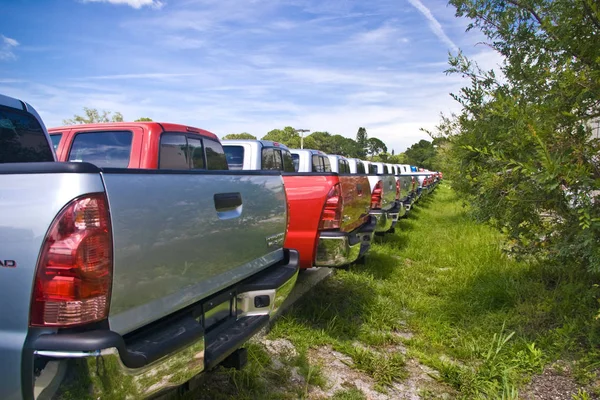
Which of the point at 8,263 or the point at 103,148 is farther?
the point at 103,148

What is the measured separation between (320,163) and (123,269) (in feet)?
27.0

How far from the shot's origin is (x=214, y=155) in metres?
5.39

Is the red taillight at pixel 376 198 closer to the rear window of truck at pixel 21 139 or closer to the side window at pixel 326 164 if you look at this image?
the side window at pixel 326 164

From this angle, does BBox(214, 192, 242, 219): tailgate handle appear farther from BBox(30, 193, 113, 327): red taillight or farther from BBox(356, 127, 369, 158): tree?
BBox(356, 127, 369, 158): tree

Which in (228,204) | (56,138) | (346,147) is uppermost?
(346,147)

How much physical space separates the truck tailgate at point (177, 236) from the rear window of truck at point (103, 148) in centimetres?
225

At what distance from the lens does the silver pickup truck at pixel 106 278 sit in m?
1.58

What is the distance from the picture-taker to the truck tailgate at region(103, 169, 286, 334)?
1.77 metres

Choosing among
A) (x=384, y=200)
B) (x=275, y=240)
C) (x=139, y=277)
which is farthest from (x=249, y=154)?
(x=139, y=277)

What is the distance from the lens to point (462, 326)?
4.41 meters

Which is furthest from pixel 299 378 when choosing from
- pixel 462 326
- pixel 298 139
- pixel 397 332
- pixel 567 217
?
pixel 298 139

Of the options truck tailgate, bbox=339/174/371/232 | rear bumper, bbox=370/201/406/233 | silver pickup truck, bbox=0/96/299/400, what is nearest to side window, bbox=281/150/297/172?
rear bumper, bbox=370/201/406/233

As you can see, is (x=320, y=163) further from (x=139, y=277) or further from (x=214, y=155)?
(x=139, y=277)

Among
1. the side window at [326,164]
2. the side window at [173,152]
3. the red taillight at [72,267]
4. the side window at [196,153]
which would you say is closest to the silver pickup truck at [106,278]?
the red taillight at [72,267]
